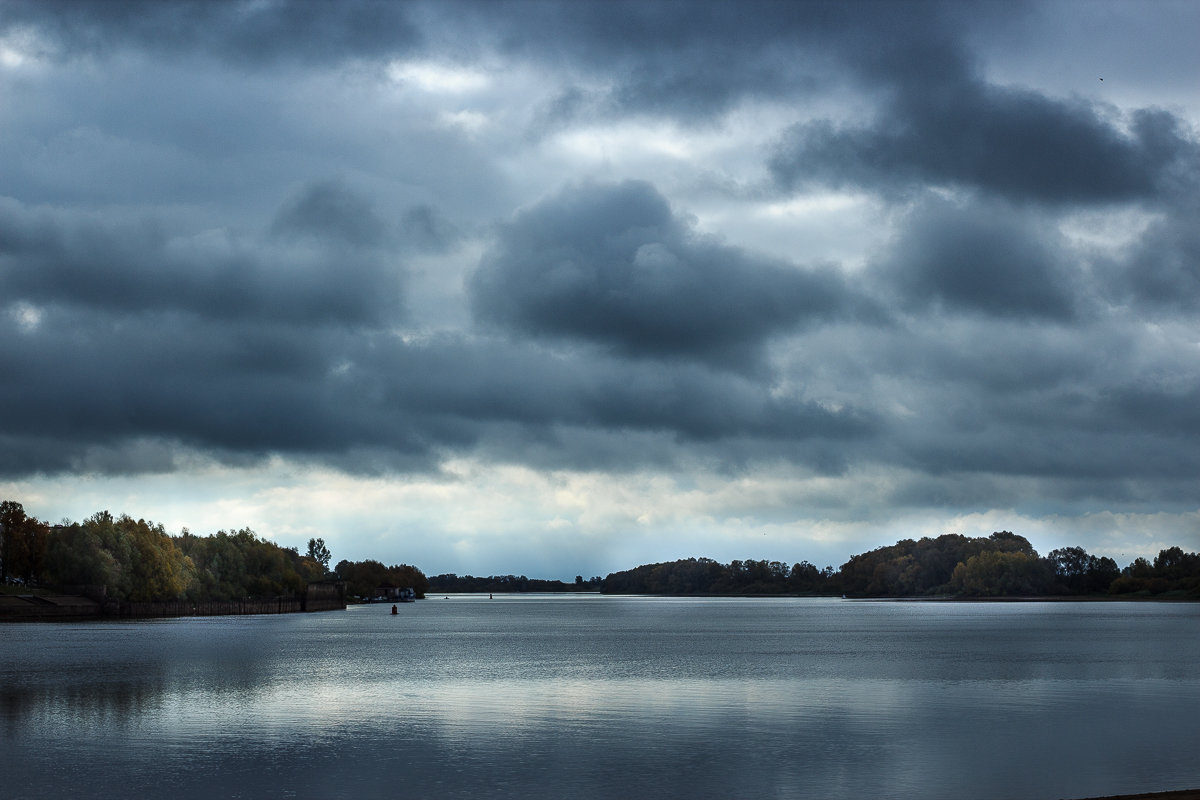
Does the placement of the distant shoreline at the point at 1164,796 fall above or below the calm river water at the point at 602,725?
above

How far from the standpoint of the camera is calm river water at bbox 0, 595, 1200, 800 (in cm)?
3066

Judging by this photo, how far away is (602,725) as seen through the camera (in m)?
42.9

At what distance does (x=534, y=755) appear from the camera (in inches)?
1391

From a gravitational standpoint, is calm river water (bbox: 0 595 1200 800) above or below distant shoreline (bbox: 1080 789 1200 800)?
below

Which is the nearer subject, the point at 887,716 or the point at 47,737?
the point at 47,737

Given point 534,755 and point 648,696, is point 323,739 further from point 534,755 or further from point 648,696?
point 648,696

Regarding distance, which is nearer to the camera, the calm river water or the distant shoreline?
the distant shoreline

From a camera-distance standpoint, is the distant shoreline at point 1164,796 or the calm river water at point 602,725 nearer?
the distant shoreline at point 1164,796

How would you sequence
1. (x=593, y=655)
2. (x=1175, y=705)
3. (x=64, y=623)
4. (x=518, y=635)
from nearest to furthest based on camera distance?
(x=1175, y=705)
(x=593, y=655)
(x=518, y=635)
(x=64, y=623)

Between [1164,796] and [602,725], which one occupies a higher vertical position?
[1164,796]

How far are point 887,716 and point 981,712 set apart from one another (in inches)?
183

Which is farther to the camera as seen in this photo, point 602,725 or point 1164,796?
point 602,725

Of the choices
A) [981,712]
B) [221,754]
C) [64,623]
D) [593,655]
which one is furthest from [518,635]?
[221,754]

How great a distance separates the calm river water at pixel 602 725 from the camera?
30.7 meters
